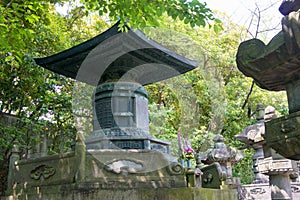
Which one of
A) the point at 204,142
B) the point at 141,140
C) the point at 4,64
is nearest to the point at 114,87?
the point at 141,140

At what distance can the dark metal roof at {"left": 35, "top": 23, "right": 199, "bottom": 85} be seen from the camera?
265 inches

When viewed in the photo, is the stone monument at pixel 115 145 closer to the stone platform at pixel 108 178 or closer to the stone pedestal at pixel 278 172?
the stone platform at pixel 108 178

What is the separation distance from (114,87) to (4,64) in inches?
192

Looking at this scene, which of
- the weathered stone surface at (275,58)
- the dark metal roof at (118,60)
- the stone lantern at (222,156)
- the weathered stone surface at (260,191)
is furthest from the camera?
the stone lantern at (222,156)

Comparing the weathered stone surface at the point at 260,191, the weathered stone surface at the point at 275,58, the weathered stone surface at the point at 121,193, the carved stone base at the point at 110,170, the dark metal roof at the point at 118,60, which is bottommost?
the weathered stone surface at the point at 260,191

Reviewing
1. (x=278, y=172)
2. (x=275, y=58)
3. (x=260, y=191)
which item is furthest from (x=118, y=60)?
(x=275, y=58)

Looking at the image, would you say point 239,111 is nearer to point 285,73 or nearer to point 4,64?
point 4,64

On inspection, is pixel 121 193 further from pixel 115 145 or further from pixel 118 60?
pixel 118 60

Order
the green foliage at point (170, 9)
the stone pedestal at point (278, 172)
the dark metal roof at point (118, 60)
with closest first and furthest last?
→ the green foliage at point (170, 9) → the stone pedestal at point (278, 172) → the dark metal roof at point (118, 60)

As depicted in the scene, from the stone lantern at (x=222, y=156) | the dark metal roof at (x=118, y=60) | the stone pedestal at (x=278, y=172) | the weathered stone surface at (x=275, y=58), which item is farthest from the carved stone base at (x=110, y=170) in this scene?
the stone lantern at (x=222, y=156)

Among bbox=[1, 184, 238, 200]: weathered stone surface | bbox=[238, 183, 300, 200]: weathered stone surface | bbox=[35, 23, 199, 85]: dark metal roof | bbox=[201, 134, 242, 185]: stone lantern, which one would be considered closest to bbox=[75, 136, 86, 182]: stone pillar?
bbox=[1, 184, 238, 200]: weathered stone surface

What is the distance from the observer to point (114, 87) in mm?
7426

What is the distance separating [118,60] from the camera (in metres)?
7.36

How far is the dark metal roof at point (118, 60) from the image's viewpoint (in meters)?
6.74
